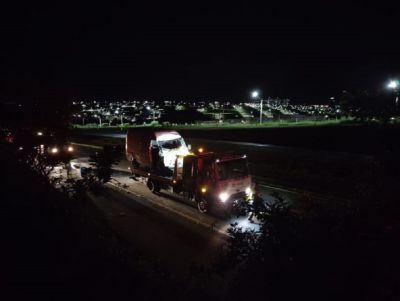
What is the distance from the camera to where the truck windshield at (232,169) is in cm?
1423

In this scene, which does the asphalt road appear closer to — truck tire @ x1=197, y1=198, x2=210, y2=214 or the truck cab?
truck tire @ x1=197, y1=198, x2=210, y2=214

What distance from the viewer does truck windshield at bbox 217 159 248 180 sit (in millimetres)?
14227

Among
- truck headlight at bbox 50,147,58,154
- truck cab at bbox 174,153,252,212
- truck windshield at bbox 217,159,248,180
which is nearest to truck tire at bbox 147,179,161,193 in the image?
truck cab at bbox 174,153,252,212

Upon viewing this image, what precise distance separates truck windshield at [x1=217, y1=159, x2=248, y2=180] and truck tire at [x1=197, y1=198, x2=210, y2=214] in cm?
116

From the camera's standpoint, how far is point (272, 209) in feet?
16.5

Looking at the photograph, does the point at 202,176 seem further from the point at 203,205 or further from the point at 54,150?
the point at 54,150

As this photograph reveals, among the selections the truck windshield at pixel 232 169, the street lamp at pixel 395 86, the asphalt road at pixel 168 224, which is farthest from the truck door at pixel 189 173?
the street lamp at pixel 395 86

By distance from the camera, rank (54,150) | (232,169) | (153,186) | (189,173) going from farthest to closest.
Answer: (153,186) < (189,173) < (232,169) < (54,150)

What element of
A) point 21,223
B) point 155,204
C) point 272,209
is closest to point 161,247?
point 155,204

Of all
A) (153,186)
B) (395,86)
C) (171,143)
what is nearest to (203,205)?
(153,186)

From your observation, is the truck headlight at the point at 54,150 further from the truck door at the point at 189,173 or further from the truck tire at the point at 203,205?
the truck door at the point at 189,173

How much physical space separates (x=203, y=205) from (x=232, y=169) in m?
1.75

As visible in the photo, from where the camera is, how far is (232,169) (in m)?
14.5

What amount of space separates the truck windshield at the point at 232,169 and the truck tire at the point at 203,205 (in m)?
1.16
